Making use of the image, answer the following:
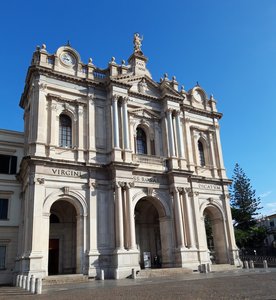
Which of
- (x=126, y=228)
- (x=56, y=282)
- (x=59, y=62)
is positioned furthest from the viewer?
(x=59, y=62)

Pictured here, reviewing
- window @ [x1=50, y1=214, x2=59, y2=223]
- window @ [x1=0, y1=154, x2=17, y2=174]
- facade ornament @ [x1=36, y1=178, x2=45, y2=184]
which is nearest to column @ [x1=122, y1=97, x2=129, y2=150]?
facade ornament @ [x1=36, y1=178, x2=45, y2=184]

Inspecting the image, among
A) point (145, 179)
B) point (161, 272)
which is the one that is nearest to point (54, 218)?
point (145, 179)

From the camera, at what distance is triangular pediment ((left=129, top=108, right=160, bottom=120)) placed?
29464 millimetres

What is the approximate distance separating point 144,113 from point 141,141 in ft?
8.65

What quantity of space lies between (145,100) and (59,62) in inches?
334

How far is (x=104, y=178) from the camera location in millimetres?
25484

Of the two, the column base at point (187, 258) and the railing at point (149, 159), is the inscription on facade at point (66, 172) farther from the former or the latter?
the column base at point (187, 258)

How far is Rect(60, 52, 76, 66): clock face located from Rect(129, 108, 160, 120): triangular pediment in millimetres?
6625

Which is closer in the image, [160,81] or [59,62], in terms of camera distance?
[59,62]

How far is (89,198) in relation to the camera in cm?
2419

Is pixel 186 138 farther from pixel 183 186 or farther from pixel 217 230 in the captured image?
pixel 217 230

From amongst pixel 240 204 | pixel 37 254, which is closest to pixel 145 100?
pixel 37 254

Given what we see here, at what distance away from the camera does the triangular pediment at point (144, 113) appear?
2946 centimetres

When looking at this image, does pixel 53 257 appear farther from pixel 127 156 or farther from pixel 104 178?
pixel 127 156
